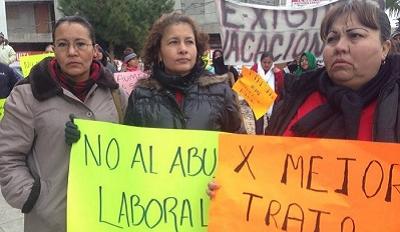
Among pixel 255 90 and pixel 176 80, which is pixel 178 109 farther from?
pixel 255 90

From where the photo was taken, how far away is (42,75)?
2.27 meters

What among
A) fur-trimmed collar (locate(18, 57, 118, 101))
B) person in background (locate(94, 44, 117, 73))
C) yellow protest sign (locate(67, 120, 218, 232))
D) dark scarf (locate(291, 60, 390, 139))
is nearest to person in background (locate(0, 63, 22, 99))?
person in background (locate(94, 44, 117, 73))

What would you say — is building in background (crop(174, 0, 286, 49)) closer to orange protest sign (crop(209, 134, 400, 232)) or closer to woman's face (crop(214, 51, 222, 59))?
woman's face (crop(214, 51, 222, 59))

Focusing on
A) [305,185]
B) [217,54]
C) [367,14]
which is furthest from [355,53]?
[217,54]

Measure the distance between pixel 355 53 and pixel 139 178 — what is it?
3.34ft

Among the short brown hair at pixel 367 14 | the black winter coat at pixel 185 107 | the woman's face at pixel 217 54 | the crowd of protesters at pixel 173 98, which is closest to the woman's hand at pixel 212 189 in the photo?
the crowd of protesters at pixel 173 98

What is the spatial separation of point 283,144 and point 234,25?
2287 mm

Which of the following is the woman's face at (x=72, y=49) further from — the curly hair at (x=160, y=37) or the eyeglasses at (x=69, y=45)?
the curly hair at (x=160, y=37)

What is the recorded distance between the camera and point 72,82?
7.68ft

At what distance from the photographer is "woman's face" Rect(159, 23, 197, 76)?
2.45m

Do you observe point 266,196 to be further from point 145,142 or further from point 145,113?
point 145,113

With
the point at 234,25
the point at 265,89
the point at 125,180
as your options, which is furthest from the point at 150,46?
the point at 265,89

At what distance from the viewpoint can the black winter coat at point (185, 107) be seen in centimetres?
236

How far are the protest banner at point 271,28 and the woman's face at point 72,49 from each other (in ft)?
5.78
